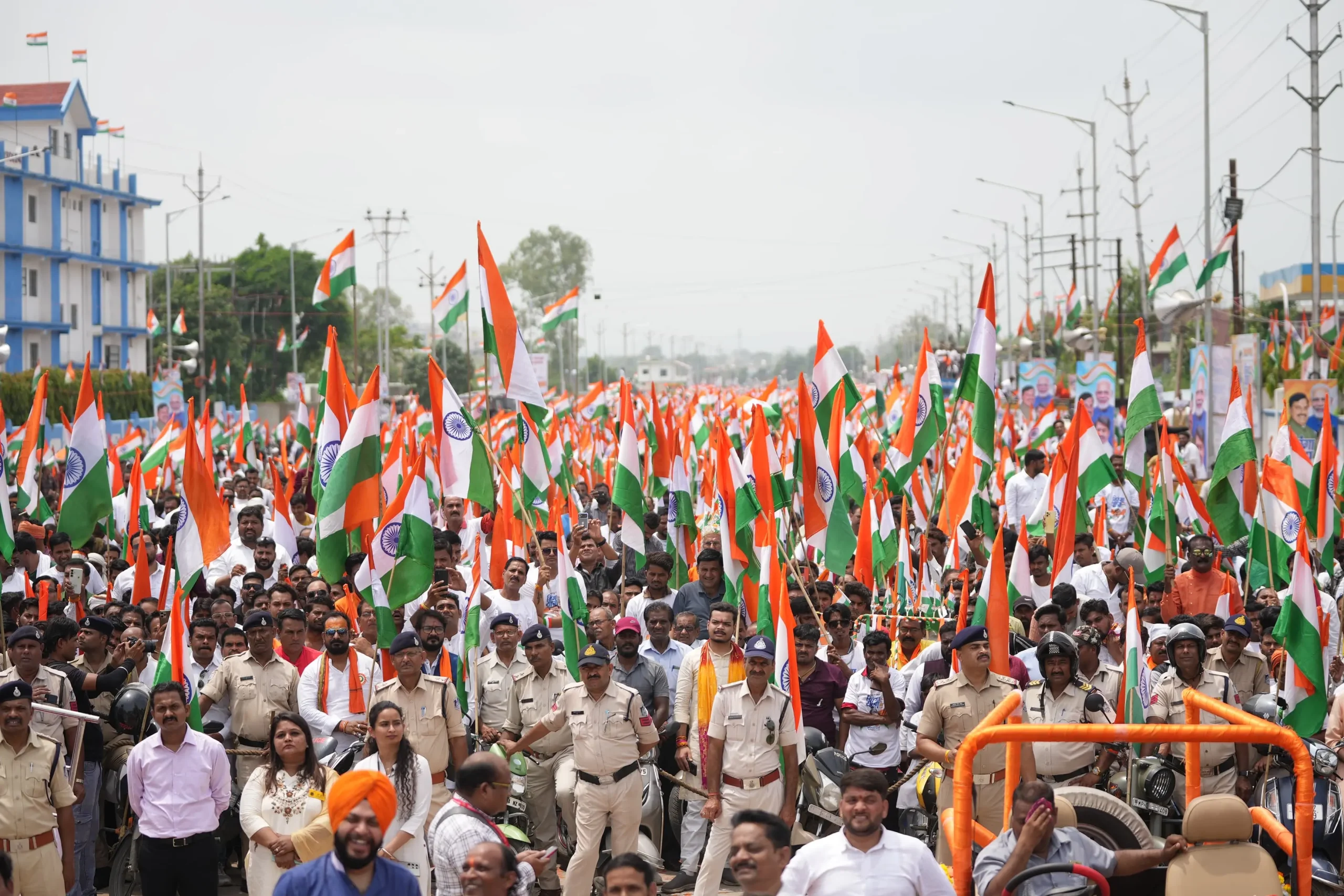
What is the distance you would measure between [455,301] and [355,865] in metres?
15.3

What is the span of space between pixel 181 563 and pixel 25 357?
1956 inches

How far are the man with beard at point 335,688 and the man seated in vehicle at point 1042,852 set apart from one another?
3.93 metres

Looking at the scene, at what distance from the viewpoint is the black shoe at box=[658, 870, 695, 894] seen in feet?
28.9

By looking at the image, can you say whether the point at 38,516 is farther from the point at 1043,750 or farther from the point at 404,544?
the point at 1043,750

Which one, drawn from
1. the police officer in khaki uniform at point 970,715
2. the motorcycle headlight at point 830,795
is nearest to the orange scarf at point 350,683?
the motorcycle headlight at point 830,795

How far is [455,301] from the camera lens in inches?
787

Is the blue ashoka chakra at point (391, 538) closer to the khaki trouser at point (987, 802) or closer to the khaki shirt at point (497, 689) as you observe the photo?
the khaki shirt at point (497, 689)

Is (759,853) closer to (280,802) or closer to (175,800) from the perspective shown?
(280,802)

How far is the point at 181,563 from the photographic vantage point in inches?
435

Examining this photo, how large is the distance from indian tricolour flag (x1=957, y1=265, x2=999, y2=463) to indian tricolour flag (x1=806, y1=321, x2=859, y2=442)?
1035mm

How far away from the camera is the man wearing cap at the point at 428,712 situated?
785 cm

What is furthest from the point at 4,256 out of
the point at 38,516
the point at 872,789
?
the point at 872,789

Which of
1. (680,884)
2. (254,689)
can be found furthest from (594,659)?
(254,689)

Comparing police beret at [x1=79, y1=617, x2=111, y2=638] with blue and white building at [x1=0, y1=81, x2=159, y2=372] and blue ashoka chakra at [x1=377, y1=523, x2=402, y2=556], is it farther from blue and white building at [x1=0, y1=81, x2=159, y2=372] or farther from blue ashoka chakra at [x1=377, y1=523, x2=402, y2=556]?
blue and white building at [x1=0, y1=81, x2=159, y2=372]
